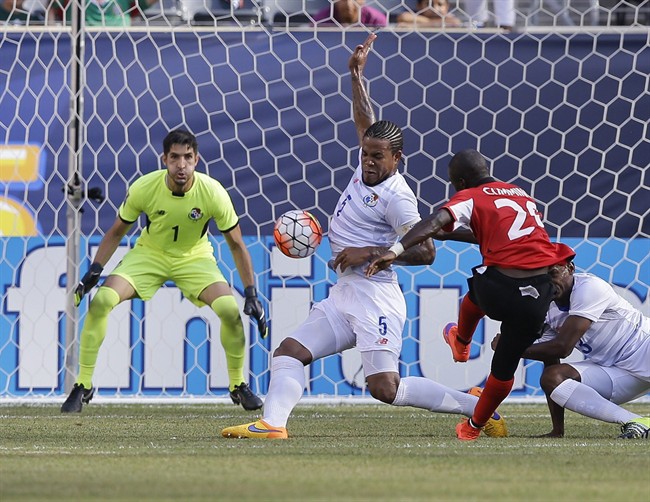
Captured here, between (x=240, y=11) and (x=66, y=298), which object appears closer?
(x=66, y=298)

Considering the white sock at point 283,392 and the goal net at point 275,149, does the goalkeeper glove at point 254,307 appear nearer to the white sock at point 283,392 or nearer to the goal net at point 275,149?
the goal net at point 275,149

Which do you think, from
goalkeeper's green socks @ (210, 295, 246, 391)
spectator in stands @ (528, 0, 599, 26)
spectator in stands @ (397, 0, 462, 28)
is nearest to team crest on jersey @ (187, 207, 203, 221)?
goalkeeper's green socks @ (210, 295, 246, 391)

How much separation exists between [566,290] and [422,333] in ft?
10.5

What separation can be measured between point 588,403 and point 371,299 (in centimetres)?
133

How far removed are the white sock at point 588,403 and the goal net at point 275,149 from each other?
322 cm

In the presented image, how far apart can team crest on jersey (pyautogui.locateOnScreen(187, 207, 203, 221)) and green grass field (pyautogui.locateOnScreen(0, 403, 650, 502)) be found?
5.28 feet

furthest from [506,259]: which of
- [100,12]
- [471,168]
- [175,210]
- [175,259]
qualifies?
[100,12]

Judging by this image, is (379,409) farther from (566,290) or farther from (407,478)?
(407,478)

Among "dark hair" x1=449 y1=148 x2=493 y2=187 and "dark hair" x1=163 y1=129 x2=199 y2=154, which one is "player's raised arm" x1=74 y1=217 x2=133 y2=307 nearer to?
"dark hair" x1=163 y1=129 x2=199 y2=154

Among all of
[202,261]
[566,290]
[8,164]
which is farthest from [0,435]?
[8,164]

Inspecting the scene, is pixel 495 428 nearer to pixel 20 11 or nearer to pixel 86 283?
pixel 86 283

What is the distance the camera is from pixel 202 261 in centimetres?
927

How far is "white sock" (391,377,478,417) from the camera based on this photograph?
6969 mm

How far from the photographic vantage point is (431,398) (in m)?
7.07
